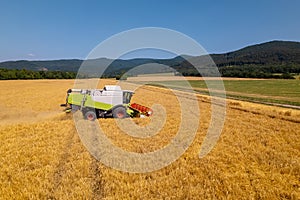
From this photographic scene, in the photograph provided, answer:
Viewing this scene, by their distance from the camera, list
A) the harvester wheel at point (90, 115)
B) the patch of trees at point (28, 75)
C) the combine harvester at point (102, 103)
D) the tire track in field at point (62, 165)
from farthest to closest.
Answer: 1. the patch of trees at point (28, 75)
2. the combine harvester at point (102, 103)
3. the harvester wheel at point (90, 115)
4. the tire track in field at point (62, 165)

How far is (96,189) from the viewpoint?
5.03 metres

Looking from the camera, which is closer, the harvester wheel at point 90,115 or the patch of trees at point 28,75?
the harvester wheel at point 90,115

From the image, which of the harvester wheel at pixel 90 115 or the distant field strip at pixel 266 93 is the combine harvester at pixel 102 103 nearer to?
the harvester wheel at pixel 90 115

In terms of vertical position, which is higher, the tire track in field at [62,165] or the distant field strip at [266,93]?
the tire track in field at [62,165]

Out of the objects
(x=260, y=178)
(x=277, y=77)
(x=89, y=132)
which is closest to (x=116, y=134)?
(x=89, y=132)

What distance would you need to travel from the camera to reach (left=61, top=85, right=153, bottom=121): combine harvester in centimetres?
1342

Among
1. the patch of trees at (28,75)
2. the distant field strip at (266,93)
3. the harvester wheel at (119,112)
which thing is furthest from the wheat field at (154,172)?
the patch of trees at (28,75)

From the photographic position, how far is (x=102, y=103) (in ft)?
44.4

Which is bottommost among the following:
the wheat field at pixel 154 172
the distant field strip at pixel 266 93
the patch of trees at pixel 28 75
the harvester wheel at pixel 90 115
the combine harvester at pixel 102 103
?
the distant field strip at pixel 266 93

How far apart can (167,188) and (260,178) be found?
89.6 inches

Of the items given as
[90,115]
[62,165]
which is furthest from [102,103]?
[62,165]

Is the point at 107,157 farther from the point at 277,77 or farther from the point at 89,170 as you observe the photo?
the point at 277,77

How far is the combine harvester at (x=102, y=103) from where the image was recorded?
13.4 metres

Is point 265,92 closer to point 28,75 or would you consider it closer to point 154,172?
point 154,172
